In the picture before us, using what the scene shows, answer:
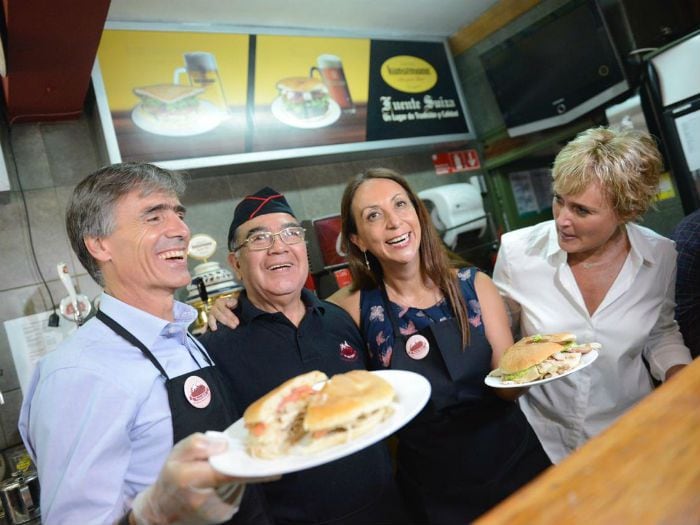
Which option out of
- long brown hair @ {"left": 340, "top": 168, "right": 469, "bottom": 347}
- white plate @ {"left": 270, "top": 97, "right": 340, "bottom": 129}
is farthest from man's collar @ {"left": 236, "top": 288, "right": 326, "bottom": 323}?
white plate @ {"left": 270, "top": 97, "right": 340, "bottom": 129}

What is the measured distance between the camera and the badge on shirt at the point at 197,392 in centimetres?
122

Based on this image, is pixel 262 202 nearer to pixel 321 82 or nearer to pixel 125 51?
pixel 125 51

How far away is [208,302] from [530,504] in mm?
2490

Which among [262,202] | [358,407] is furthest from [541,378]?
[262,202]

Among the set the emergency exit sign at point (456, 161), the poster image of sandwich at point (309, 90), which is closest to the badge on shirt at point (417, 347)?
the poster image of sandwich at point (309, 90)

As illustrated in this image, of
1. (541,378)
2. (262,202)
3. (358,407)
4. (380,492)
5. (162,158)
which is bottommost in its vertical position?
(380,492)

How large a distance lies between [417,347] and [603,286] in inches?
29.3

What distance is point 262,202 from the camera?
1.80 m

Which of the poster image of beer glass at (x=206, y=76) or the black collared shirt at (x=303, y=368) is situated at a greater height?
the poster image of beer glass at (x=206, y=76)

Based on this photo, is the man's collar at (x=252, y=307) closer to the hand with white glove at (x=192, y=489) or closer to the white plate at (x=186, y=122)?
the hand with white glove at (x=192, y=489)

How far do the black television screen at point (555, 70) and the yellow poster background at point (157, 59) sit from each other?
82.1 inches

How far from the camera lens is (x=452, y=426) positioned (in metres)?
1.74

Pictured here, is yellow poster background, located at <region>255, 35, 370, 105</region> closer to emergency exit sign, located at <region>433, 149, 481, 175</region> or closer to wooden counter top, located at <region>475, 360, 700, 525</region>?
emergency exit sign, located at <region>433, 149, 481, 175</region>

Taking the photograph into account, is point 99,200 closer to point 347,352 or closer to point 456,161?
point 347,352
